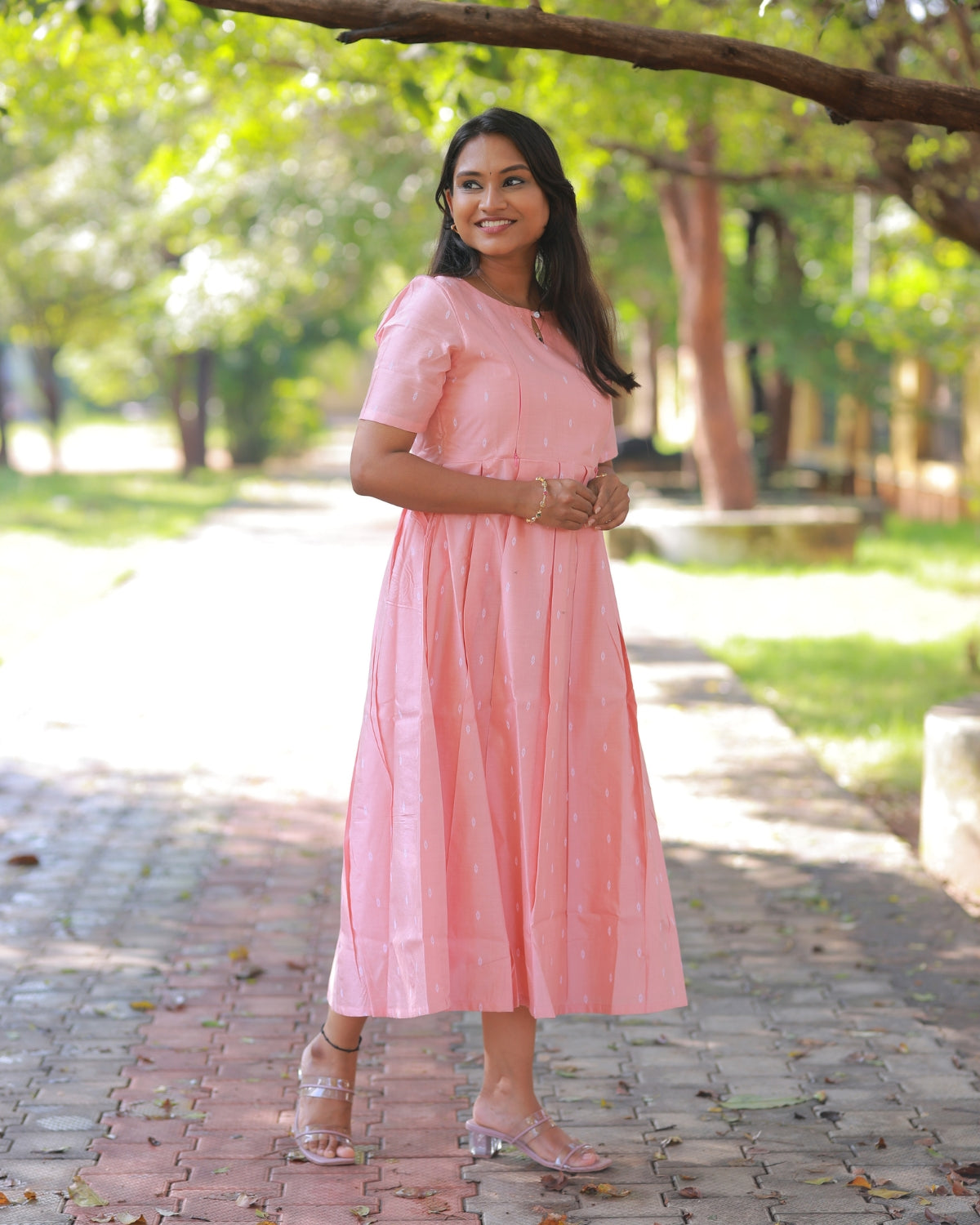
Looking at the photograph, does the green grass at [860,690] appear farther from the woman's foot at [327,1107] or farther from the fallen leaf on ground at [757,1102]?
the woman's foot at [327,1107]

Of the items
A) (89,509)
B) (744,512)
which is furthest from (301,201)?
(744,512)

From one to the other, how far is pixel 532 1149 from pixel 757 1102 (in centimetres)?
68

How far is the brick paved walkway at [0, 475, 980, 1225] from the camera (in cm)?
→ 315

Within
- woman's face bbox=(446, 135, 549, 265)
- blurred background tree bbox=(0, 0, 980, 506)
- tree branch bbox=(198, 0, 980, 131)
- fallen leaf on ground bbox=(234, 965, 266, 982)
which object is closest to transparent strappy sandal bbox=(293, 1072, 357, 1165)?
fallen leaf on ground bbox=(234, 965, 266, 982)

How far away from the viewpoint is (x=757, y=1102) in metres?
3.60

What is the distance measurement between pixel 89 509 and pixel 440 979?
719 inches

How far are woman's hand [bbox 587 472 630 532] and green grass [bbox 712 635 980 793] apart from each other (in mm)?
4068

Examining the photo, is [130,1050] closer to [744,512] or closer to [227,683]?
[227,683]

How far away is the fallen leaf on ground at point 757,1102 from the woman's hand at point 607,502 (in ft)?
4.72

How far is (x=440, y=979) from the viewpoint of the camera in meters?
2.97

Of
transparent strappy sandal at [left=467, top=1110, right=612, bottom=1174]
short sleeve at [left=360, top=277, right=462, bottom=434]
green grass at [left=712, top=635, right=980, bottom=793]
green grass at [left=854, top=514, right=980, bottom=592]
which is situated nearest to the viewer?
short sleeve at [left=360, top=277, right=462, bottom=434]

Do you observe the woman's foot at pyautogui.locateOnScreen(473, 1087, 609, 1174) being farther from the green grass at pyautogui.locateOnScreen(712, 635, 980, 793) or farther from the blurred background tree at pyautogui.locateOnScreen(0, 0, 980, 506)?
the green grass at pyautogui.locateOnScreen(712, 635, 980, 793)

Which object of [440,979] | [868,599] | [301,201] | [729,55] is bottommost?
[868,599]

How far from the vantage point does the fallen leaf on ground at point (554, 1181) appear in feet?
10.3
